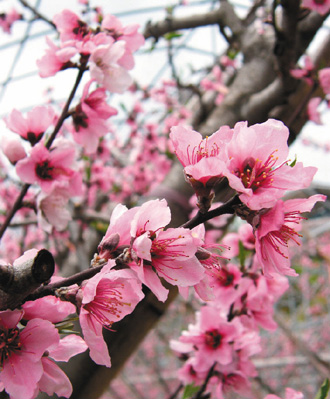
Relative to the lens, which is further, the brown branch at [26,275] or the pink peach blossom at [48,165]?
the pink peach blossom at [48,165]

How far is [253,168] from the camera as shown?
0.51 m

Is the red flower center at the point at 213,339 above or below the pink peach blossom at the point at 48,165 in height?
below

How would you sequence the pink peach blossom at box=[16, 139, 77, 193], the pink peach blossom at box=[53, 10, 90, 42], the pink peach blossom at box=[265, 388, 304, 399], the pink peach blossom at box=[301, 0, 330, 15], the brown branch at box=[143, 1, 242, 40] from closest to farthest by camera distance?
1. the pink peach blossom at box=[265, 388, 304, 399]
2. the pink peach blossom at box=[16, 139, 77, 193]
3. the pink peach blossom at box=[53, 10, 90, 42]
4. the pink peach blossom at box=[301, 0, 330, 15]
5. the brown branch at box=[143, 1, 242, 40]

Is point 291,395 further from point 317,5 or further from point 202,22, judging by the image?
point 202,22

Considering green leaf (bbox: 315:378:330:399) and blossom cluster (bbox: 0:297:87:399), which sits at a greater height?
blossom cluster (bbox: 0:297:87:399)

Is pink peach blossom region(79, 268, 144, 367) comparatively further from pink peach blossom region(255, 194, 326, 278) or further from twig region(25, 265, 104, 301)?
pink peach blossom region(255, 194, 326, 278)

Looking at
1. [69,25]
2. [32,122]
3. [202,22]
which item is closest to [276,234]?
[32,122]

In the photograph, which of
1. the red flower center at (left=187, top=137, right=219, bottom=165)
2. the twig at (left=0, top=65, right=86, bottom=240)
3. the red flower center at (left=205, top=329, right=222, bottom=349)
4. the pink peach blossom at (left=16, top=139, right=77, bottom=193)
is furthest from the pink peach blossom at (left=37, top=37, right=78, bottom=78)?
the red flower center at (left=205, top=329, right=222, bottom=349)

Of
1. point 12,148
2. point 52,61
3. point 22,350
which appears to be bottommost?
point 22,350

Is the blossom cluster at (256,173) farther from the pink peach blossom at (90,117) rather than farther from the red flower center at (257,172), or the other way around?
the pink peach blossom at (90,117)

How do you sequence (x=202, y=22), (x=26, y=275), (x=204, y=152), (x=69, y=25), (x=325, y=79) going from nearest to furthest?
(x=26, y=275)
(x=204, y=152)
(x=69, y=25)
(x=325, y=79)
(x=202, y=22)

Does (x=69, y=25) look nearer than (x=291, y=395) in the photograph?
No

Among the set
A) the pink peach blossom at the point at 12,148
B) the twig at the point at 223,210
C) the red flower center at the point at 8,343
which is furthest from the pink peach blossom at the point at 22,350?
the pink peach blossom at the point at 12,148

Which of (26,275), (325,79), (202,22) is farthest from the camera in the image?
(202,22)
